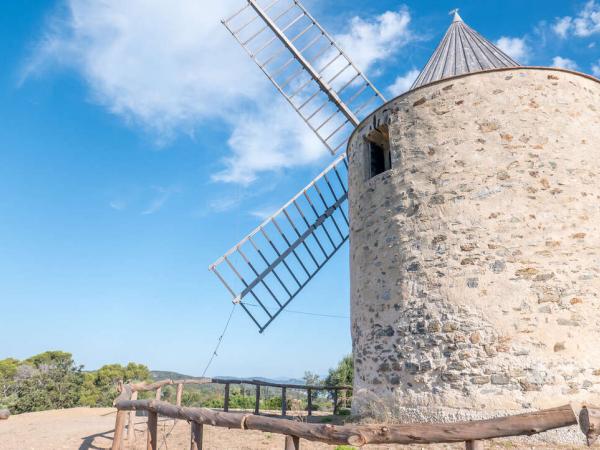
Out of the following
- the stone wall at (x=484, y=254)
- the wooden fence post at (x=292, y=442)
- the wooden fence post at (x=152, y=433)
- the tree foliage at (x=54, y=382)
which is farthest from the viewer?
the tree foliage at (x=54, y=382)

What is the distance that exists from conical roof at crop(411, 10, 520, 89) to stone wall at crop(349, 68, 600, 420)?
1.29 metres

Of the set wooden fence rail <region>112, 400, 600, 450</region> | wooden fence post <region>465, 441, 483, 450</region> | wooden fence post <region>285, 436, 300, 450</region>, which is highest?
wooden fence rail <region>112, 400, 600, 450</region>

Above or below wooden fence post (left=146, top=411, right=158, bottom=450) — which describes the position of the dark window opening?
above

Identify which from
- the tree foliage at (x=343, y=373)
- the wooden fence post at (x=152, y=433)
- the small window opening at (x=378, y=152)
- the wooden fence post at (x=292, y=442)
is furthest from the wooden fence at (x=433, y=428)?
the tree foliage at (x=343, y=373)

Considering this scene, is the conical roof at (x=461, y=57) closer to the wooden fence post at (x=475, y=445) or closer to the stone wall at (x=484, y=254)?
the stone wall at (x=484, y=254)

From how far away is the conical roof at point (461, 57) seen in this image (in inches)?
270

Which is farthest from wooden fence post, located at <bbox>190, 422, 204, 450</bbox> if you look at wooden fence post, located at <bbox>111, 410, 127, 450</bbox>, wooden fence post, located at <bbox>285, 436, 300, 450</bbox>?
wooden fence post, located at <bbox>111, 410, 127, 450</bbox>

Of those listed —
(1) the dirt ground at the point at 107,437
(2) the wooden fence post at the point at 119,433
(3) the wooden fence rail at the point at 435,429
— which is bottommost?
(1) the dirt ground at the point at 107,437

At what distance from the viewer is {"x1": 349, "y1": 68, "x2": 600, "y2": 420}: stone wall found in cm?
457

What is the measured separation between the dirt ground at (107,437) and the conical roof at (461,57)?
5.07m

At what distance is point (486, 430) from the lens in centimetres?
227

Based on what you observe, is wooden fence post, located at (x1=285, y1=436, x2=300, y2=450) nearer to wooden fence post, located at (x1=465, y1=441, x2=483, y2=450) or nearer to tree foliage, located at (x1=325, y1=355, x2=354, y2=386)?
wooden fence post, located at (x1=465, y1=441, x2=483, y2=450)

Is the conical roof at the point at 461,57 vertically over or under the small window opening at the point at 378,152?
over

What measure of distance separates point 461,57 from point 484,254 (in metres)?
3.84
